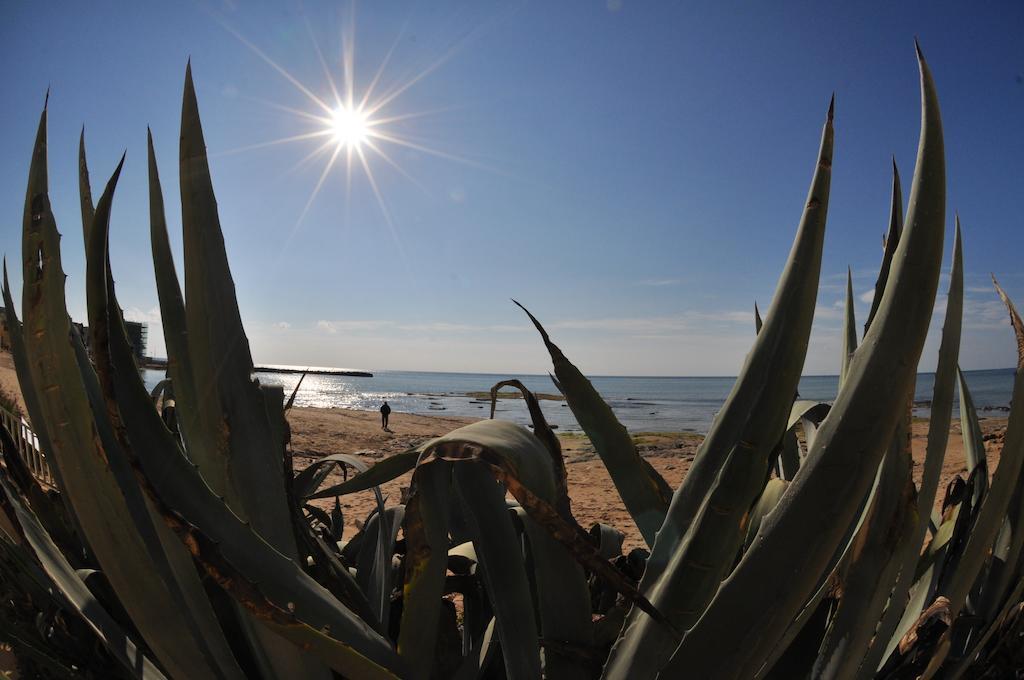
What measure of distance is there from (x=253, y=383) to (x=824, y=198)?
2.47ft

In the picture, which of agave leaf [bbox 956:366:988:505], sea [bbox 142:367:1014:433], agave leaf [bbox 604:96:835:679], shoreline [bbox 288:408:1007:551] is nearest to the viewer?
agave leaf [bbox 604:96:835:679]

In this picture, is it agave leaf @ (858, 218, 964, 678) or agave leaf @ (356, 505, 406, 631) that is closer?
agave leaf @ (858, 218, 964, 678)

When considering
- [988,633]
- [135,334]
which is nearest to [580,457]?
[135,334]

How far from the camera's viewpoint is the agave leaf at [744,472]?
0.64 metres

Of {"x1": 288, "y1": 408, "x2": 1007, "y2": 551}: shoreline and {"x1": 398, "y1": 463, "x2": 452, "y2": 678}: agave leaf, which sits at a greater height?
{"x1": 398, "y1": 463, "x2": 452, "y2": 678}: agave leaf

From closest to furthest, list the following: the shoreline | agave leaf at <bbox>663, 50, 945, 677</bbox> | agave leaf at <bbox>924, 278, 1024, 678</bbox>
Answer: agave leaf at <bbox>663, 50, 945, 677</bbox>, agave leaf at <bbox>924, 278, 1024, 678</bbox>, the shoreline

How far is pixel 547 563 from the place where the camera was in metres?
0.78

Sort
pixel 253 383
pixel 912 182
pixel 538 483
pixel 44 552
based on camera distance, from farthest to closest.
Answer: pixel 44 552
pixel 253 383
pixel 538 483
pixel 912 182

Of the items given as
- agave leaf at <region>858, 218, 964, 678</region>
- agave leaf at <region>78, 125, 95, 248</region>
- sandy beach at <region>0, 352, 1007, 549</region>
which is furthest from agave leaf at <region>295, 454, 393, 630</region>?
sandy beach at <region>0, 352, 1007, 549</region>

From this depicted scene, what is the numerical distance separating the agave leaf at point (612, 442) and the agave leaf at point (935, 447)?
34cm

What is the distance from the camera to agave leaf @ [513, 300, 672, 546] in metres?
0.93

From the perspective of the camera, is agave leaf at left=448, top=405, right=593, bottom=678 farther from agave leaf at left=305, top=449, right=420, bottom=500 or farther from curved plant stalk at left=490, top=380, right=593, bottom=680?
agave leaf at left=305, top=449, right=420, bottom=500

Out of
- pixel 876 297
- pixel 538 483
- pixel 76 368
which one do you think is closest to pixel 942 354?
pixel 876 297

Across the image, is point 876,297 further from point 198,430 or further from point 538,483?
point 198,430
